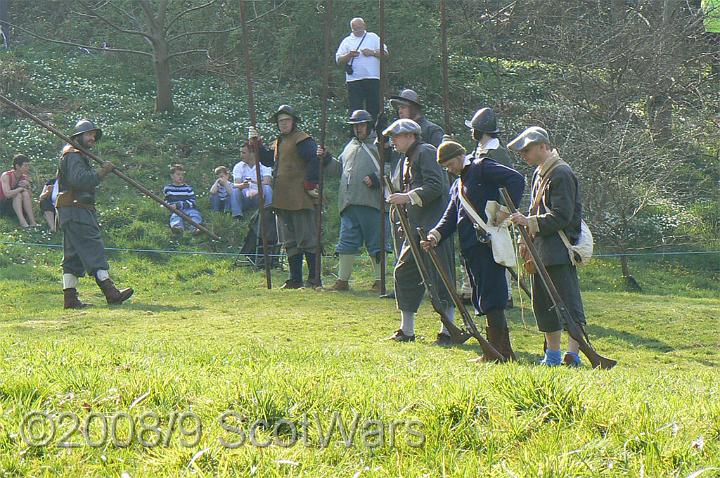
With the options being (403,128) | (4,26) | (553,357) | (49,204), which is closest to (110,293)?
(403,128)

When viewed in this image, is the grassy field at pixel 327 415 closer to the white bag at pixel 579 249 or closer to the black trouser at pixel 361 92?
the white bag at pixel 579 249

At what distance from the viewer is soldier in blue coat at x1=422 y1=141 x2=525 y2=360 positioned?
8578 millimetres

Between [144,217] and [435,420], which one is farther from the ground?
[144,217]

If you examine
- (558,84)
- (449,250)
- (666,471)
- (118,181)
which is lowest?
(666,471)

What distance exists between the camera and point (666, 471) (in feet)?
14.9

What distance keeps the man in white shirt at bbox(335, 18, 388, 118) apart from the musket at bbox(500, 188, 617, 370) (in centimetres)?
907

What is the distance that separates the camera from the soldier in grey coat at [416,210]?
10250 millimetres

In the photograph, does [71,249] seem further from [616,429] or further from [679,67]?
[679,67]

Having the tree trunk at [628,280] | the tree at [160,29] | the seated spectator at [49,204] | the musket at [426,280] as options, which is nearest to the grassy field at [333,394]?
the musket at [426,280]

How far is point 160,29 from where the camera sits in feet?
74.0

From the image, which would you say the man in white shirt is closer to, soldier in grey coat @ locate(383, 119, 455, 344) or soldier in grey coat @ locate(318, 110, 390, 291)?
soldier in grey coat @ locate(318, 110, 390, 291)

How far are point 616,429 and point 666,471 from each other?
48cm

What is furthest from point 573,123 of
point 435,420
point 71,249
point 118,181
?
point 435,420

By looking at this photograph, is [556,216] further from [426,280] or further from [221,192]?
[221,192]
